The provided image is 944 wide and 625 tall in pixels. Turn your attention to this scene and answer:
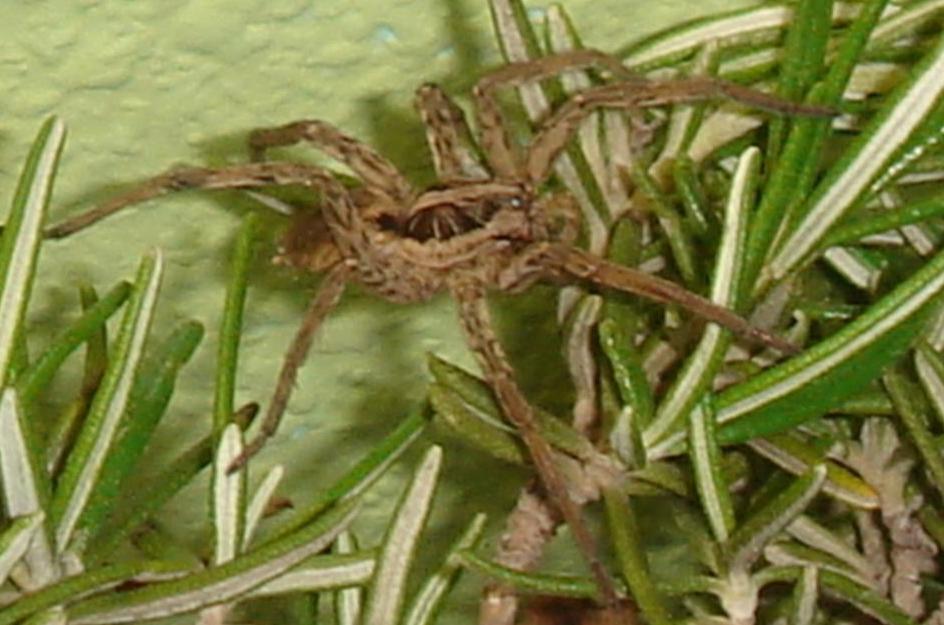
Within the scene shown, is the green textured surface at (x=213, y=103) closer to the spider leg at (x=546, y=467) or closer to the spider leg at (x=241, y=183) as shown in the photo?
the spider leg at (x=241, y=183)

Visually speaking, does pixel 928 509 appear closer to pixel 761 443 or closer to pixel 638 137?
pixel 761 443

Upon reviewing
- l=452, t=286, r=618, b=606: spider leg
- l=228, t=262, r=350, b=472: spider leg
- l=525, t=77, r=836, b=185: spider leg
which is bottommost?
l=452, t=286, r=618, b=606: spider leg

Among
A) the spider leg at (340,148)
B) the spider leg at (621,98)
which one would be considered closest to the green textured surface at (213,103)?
the spider leg at (340,148)

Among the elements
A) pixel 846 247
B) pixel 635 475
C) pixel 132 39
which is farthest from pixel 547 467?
pixel 132 39

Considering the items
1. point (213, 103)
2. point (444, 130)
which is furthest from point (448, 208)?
point (213, 103)

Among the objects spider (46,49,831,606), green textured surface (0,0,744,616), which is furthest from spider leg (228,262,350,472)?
green textured surface (0,0,744,616)

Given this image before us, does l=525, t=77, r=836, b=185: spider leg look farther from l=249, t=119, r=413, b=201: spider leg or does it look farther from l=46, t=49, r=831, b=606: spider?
l=249, t=119, r=413, b=201: spider leg

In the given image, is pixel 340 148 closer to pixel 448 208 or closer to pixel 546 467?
pixel 448 208

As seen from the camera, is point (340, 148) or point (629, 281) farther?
point (340, 148)
